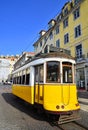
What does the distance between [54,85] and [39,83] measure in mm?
944

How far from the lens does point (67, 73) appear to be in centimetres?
877

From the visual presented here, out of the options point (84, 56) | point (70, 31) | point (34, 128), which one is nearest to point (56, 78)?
point (34, 128)

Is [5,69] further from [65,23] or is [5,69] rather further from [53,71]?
[53,71]

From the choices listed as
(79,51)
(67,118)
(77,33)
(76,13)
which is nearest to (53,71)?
(67,118)

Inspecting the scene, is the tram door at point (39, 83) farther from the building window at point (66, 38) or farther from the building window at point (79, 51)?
the building window at point (66, 38)

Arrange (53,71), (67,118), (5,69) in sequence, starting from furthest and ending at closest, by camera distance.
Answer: (5,69)
(53,71)
(67,118)

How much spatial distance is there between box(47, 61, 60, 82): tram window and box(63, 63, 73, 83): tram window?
1.03 feet

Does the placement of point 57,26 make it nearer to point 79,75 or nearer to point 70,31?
point 70,31

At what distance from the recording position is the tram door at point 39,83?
8.54m

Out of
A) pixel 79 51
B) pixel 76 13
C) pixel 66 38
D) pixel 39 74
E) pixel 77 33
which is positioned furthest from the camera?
pixel 66 38

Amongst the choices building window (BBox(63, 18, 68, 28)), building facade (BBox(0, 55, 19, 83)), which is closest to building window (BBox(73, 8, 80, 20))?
building window (BBox(63, 18, 68, 28))

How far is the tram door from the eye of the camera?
8.54 metres

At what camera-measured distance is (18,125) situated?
753 centimetres

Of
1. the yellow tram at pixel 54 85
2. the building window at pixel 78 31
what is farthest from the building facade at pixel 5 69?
the yellow tram at pixel 54 85
